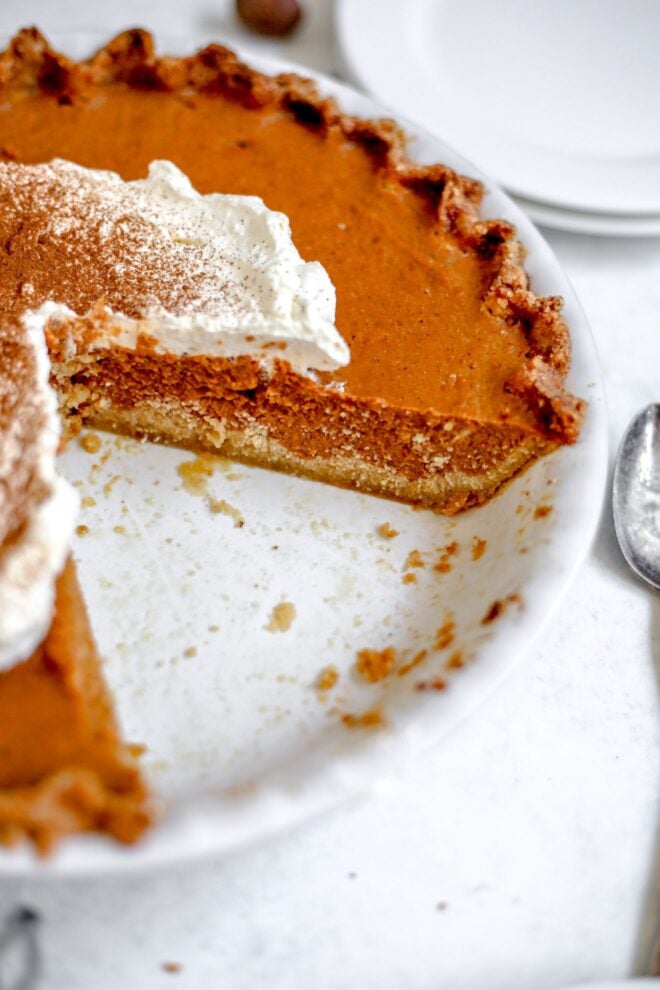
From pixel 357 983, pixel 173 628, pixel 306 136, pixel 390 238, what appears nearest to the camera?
pixel 357 983

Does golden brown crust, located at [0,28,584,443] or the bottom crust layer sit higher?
golden brown crust, located at [0,28,584,443]

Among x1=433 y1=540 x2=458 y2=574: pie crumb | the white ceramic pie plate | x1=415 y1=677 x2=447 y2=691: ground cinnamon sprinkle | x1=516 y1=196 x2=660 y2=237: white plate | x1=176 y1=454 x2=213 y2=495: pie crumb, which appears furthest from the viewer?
x1=516 y1=196 x2=660 y2=237: white plate

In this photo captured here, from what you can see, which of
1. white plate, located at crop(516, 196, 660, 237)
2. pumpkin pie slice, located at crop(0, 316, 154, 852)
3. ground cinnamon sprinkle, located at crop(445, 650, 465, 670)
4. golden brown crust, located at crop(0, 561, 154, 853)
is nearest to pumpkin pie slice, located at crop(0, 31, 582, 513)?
white plate, located at crop(516, 196, 660, 237)

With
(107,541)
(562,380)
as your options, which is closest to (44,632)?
(107,541)

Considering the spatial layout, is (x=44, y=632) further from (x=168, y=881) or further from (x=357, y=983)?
(x=357, y=983)

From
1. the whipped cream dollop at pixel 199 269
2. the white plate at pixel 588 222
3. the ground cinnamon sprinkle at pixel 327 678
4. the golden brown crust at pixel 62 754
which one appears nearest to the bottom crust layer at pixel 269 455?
the whipped cream dollop at pixel 199 269

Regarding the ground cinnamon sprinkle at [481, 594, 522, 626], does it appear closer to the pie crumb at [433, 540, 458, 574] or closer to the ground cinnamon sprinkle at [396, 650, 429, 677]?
the ground cinnamon sprinkle at [396, 650, 429, 677]
